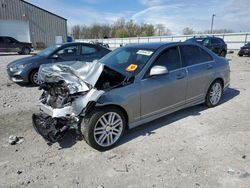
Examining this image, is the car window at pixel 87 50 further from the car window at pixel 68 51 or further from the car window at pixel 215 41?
the car window at pixel 215 41

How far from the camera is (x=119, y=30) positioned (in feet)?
235

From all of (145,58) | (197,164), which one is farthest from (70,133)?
(197,164)

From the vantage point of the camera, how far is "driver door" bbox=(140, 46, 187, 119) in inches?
149

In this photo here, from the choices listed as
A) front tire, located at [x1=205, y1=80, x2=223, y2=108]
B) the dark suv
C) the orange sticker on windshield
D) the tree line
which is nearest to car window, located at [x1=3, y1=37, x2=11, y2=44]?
the dark suv

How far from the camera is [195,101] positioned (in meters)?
4.86

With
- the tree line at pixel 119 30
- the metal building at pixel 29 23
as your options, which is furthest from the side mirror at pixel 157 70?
the tree line at pixel 119 30

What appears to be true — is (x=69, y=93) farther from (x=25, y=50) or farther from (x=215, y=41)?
(x=25, y=50)

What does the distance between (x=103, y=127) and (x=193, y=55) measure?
8.70 feet

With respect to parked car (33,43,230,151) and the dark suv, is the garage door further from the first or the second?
parked car (33,43,230,151)

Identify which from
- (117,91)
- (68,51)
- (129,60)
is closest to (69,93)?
(117,91)

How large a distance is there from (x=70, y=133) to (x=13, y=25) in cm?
2955

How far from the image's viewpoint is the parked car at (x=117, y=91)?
326 centimetres

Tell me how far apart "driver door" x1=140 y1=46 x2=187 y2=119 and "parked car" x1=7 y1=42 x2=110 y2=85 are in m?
4.45

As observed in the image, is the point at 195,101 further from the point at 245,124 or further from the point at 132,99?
the point at 132,99
